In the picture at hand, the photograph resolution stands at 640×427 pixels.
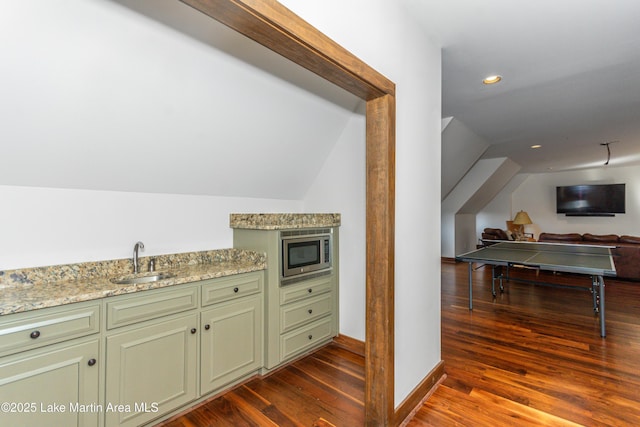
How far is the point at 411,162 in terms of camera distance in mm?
2061

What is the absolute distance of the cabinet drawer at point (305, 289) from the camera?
8.41ft

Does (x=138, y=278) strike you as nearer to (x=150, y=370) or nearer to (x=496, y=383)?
(x=150, y=370)

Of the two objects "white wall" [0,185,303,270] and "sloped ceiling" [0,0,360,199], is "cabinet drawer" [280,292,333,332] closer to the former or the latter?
"white wall" [0,185,303,270]

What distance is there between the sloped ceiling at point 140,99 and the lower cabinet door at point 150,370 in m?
1.03

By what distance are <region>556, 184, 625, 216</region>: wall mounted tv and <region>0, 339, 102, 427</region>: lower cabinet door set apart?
35.6 ft

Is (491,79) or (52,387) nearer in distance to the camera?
(52,387)

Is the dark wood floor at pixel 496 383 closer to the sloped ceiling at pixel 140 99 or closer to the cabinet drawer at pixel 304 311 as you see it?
the cabinet drawer at pixel 304 311

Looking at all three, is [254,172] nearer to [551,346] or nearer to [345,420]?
[345,420]

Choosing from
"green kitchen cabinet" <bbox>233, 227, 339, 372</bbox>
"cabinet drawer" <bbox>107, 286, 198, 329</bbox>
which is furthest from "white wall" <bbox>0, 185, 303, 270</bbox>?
"cabinet drawer" <bbox>107, 286, 198, 329</bbox>

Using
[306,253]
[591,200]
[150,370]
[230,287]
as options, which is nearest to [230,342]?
[230,287]

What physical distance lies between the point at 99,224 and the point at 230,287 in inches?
37.9

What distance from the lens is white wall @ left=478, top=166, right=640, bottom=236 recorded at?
798 centimetres

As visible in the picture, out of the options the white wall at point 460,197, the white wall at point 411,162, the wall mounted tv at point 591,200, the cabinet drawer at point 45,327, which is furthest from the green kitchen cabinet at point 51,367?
the wall mounted tv at point 591,200

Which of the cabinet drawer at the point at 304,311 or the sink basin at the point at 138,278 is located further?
the cabinet drawer at the point at 304,311
